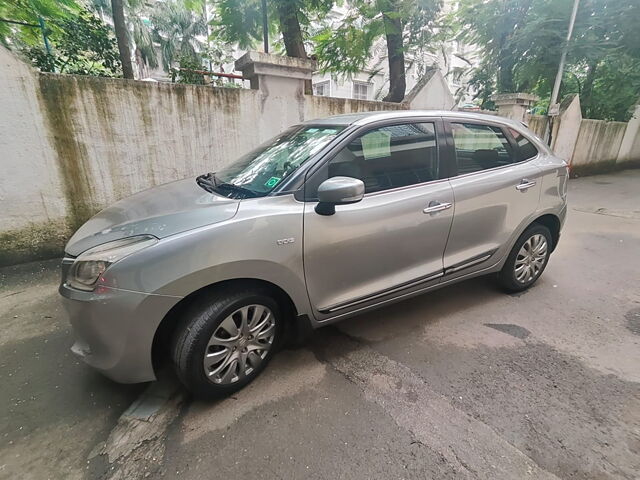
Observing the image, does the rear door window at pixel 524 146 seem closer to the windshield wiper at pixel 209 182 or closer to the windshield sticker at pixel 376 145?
the windshield sticker at pixel 376 145

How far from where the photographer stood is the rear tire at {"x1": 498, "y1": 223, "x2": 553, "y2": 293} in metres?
3.10

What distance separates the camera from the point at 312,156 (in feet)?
A: 7.27

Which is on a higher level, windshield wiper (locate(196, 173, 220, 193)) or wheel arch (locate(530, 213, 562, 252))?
windshield wiper (locate(196, 173, 220, 193))

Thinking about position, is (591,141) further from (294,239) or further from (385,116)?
(294,239)

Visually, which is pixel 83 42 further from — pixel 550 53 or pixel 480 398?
pixel 550 53

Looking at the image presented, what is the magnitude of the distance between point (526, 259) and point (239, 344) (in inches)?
110

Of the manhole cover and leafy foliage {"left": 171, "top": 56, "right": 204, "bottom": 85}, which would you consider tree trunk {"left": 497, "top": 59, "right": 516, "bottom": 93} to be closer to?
leafy foliage {"left": 171, "top": 56, "right": 204, "bottom": 85}

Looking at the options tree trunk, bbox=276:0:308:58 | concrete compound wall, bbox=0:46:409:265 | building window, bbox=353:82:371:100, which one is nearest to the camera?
concrete compound wall, bbox=0:46:409:265

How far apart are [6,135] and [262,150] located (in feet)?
9.75

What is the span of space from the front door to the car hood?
0.56 meters

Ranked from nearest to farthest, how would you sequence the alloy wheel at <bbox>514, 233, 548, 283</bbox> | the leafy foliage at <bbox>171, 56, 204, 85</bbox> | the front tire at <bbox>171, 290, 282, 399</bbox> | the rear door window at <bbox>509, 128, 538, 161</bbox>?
the front tire at <bbox>171, 290, 282, 399</bbox>, the rear door window at <bbox>509, 128, 538, 161</bbox>, the alloy wheel at <bbox>514, 233, 548, 283</bbox>, the leafy foliage at <bbox>171, 56, 204, 85</bbox>

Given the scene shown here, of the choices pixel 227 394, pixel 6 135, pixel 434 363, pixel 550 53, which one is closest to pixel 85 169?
pixel 6 135

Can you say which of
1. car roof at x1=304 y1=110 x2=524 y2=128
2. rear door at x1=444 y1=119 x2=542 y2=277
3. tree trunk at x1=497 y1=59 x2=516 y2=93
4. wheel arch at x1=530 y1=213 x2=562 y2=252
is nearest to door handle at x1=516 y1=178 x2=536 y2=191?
rear door at x1=444 y1=119 x2=542 y2=277

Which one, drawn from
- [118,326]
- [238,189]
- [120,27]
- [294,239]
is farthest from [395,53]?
[118,326]
